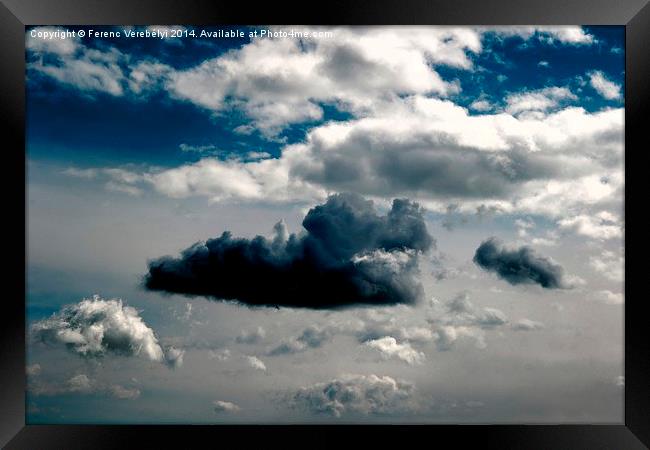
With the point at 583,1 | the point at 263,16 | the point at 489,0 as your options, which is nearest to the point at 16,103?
the point at 263,16

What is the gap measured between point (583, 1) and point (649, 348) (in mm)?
5740

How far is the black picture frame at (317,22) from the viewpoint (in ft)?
34.5

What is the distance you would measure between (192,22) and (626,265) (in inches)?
321

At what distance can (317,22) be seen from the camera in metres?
10.7

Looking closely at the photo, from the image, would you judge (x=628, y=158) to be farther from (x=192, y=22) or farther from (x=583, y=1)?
(x=192, y=22)

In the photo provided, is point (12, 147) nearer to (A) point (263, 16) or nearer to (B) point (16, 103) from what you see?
(B) point (16, 103)

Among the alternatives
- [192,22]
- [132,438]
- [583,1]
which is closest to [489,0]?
[583,1]

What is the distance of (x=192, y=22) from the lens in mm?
10672

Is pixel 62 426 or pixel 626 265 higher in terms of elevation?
pixel 626 265

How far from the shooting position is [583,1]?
34.8 feet

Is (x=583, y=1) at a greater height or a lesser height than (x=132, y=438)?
greater

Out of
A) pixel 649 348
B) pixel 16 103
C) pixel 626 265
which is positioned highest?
pixel 16 103

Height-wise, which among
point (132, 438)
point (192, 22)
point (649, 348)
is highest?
point (192, 22)

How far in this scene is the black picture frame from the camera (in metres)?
10.5
